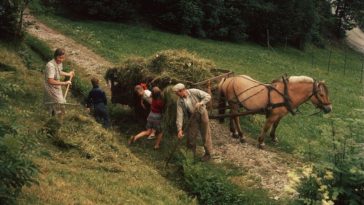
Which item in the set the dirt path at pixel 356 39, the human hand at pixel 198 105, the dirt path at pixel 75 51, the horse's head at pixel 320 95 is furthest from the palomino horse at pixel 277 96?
the dirt path at pixel 356 39

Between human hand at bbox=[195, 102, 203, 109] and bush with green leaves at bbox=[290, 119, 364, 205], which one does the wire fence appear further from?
bush with green leaves at bbox=[290, 119, 364, 205]

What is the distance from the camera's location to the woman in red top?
47.9 ft

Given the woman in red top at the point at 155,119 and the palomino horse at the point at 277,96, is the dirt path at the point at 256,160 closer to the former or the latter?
the palomino horse at the point at 277,96

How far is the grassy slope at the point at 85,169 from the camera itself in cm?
989

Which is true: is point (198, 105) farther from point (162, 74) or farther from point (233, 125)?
point (233, 125)

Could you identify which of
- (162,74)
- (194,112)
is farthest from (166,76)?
(194,112)

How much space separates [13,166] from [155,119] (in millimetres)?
7065

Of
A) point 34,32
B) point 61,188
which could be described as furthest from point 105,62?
point 61,188

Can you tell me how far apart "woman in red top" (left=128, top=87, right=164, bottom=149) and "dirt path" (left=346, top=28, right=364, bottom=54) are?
5455 cm

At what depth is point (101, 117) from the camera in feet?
51.0

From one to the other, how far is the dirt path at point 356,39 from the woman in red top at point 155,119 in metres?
54.5

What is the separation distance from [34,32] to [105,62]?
5.39 meters

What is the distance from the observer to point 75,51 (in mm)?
24922

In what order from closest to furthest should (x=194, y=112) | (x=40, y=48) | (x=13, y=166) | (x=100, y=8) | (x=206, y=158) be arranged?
(x=13, y=166), (x=194, y=112), (x=206, y=158), (x=40, y=48), (x=100, y=8)
